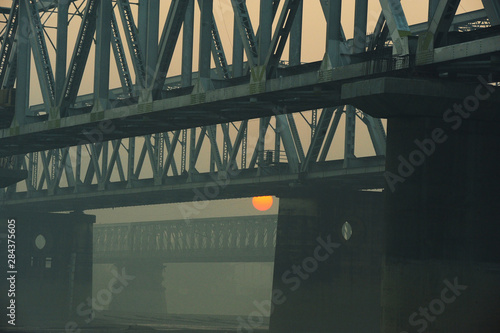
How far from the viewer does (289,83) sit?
50.1m

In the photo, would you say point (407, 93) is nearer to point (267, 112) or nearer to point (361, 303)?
point (267, 112)

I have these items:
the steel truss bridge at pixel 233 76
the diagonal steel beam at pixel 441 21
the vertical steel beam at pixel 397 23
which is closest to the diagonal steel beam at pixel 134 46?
the steel truss bridge at pixel 233 76

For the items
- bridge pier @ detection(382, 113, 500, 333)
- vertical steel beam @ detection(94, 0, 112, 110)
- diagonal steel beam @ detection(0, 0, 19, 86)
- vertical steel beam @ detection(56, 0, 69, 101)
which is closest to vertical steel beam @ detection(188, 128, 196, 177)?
diagonal steel beam @ detection(0, 0, 19, 86)

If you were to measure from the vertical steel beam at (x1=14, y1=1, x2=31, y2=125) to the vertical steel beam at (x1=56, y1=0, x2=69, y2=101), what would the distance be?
4317 millimetres

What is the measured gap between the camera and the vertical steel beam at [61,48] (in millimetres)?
67875

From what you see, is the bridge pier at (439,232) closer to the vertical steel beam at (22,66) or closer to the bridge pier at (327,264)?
the vertical steel beam at (22,66)

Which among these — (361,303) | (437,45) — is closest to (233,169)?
(361,303)

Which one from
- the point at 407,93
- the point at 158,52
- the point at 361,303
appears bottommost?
the point at 361,303

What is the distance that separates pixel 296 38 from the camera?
54.2m

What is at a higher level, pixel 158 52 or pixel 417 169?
pixel 158 52

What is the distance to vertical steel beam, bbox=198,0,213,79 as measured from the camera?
181 ft

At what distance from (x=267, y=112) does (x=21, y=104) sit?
20.0m

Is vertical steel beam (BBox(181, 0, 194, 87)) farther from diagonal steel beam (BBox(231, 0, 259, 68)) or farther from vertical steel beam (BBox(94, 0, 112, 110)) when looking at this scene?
vertical steel beam (BBox(94, 0, 112, 110))

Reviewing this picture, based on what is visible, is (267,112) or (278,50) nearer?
(278,50)
